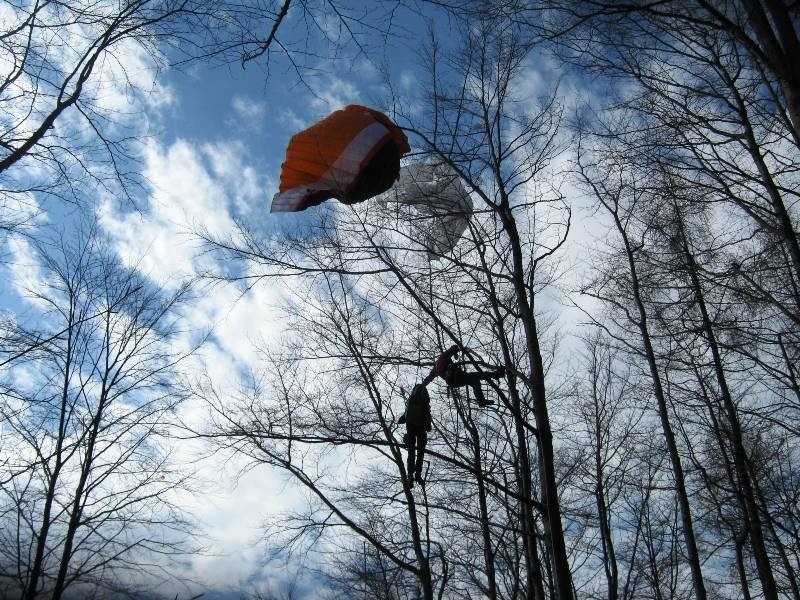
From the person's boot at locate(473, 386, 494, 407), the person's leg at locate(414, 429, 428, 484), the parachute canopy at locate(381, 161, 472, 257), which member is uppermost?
the parachute canopy at locate(381, 161, 472, 257)

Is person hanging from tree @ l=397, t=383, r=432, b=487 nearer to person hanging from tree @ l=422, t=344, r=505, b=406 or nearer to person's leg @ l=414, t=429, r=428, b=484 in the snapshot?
person's leg @ l=414, t=429, r=428, b=484

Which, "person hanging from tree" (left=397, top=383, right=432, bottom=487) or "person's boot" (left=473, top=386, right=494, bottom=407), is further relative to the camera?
"person hanging from tree" (left=397, top=383, right=432, bottom=487)

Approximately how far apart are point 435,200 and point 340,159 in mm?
992

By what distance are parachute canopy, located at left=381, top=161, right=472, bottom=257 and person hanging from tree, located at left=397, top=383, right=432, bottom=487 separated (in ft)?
4.71

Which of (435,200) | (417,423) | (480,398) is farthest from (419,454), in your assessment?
(435,200)

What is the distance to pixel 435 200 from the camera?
545 cm

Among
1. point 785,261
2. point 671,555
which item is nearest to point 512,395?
point 785,261

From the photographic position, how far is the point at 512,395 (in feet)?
19.2

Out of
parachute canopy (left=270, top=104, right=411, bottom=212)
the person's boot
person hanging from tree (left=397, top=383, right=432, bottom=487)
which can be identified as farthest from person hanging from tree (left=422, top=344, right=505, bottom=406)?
parachute canopy (left=270, top=104, right=411, bottom=212)

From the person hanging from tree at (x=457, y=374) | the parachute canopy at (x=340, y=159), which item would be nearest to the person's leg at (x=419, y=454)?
the person hanging from tree at (x=457, y=374)

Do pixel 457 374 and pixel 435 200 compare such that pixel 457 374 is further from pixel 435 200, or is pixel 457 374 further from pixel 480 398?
pixel 435 200

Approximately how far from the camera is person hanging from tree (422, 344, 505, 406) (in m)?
4.39

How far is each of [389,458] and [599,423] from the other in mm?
5156

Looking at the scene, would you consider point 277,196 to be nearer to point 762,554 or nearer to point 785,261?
point 785,261
